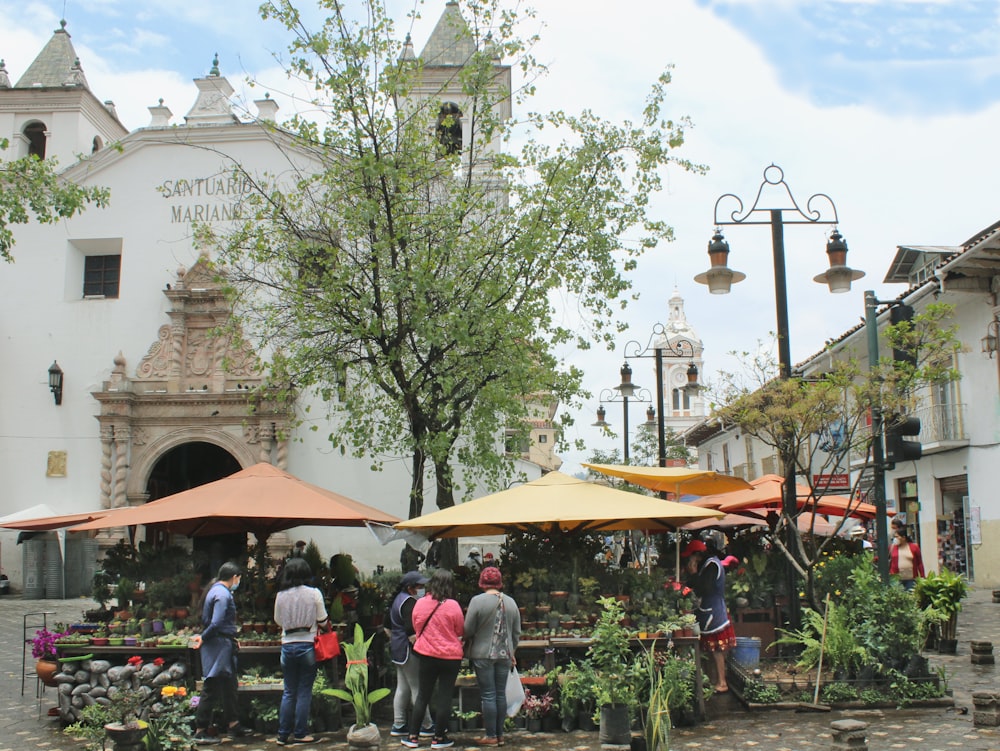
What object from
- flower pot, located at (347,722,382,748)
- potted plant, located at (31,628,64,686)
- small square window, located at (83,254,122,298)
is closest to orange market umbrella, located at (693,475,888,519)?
flower pot, located at (347,722,382,748)

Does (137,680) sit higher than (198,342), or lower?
lower

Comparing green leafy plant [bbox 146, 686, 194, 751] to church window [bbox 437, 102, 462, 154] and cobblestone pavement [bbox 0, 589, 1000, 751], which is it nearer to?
cobblestone pavement [bbox 0, 589, 1000, 751]

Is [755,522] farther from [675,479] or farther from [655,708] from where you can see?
[655,708]

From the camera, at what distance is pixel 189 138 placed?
2498 centimetres

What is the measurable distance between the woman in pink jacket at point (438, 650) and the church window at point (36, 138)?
2414 centimetres

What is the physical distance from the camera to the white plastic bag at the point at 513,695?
27.4 feet

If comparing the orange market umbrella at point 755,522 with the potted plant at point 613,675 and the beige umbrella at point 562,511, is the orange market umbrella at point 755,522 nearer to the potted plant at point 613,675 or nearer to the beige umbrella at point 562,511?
the beige umbrella at point 562,511

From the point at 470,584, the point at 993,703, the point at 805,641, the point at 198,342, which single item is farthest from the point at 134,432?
the point at 993,703

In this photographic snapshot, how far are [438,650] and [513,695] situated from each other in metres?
0.92

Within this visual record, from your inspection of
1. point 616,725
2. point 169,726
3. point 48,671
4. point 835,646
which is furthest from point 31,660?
point 835,646

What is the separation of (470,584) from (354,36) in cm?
849

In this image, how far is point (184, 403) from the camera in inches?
946

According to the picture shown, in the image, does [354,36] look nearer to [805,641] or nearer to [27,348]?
[805,641]

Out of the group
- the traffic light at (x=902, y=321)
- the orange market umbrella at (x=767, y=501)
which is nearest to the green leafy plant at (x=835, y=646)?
the traffic light at (x=902, y=321)
